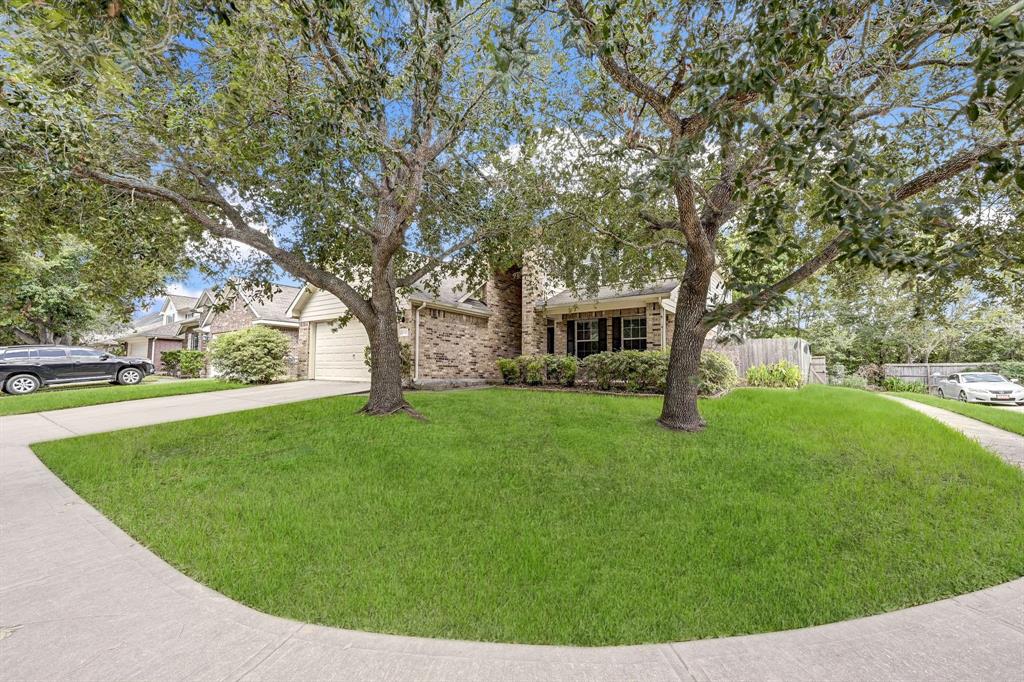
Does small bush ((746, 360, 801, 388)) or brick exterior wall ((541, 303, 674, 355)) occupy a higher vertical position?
brick exterior wall ((541, 303, 674, 355))

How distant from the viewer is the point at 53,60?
362 cm

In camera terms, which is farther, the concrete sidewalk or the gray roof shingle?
the gray roof shingle

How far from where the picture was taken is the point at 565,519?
12.1ft

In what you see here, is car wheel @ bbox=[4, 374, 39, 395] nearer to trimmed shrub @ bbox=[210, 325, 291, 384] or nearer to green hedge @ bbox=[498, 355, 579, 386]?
→ trimmed shrub @ bbox=[210, 325, 291, 384]

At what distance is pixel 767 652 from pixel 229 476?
5.04 m

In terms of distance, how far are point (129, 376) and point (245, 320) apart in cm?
428

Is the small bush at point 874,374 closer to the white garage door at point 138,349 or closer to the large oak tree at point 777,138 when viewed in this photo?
the large oak tree at point 777,138

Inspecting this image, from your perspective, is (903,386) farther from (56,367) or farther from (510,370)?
(56,367)

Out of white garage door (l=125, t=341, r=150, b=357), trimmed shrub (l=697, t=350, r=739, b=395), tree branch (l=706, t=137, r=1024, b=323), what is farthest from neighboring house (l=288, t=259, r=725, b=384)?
white garage door (l=125, t=341, r=150, b=357)

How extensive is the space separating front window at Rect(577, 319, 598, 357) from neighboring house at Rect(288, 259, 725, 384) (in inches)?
1.3

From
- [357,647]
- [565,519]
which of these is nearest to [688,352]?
[565,519]

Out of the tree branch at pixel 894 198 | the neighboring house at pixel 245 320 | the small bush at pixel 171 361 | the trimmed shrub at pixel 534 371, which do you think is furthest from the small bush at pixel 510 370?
the small bush at pixel 171 361

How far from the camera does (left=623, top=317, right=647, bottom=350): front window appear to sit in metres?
12.9

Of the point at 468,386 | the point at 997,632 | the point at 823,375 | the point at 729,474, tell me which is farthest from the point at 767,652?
the point at 823,375
